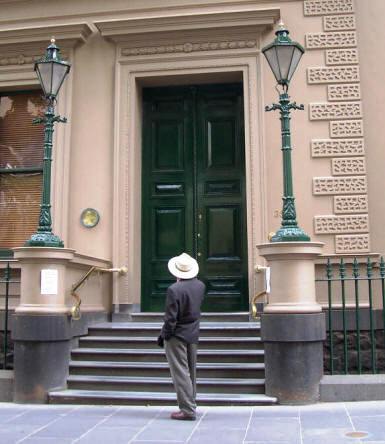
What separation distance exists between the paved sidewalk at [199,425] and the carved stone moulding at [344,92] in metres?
4.96

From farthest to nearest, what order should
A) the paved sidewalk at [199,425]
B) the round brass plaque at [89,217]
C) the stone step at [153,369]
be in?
the round brass plaque at [89,217]
the stone step at [153,369]
the paved sidewalk at [199,425]

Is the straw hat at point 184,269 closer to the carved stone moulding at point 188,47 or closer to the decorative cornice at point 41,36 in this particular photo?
the carved stone moulding at point 188,47

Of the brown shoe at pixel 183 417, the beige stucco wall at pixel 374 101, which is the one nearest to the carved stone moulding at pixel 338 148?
the beige stucco wall at pixel 374 101

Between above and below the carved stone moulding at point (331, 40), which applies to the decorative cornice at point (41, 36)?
above

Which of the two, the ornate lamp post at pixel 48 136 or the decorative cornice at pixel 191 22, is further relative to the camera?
the decorative cornice at pixel 191 22

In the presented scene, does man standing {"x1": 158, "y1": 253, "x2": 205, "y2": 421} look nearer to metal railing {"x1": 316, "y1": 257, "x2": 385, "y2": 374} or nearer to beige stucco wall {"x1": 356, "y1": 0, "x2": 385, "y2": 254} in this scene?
metal railing {"x1": 316, "y1": 257, "x2": 385, "y2": 374}

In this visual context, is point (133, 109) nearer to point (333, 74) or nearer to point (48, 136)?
point (48, 136)

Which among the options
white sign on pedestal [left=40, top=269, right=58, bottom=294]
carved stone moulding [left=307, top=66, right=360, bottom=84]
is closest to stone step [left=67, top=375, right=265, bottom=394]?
white sign on pedestal [left=40, top=269, right=58, bottom=294]

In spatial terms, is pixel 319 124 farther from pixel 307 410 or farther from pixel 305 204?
pixel 307 410

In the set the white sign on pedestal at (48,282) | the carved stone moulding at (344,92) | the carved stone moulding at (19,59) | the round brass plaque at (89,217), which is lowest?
the white sign on pedestal at (48,282)

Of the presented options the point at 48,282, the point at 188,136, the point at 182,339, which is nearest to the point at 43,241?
the point at 48,282

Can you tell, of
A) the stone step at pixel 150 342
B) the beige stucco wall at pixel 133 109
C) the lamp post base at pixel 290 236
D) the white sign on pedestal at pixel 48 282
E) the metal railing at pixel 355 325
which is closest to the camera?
the lamp post base at pixel 290 236

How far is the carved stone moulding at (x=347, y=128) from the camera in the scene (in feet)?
30.8

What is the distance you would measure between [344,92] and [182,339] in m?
5.42
